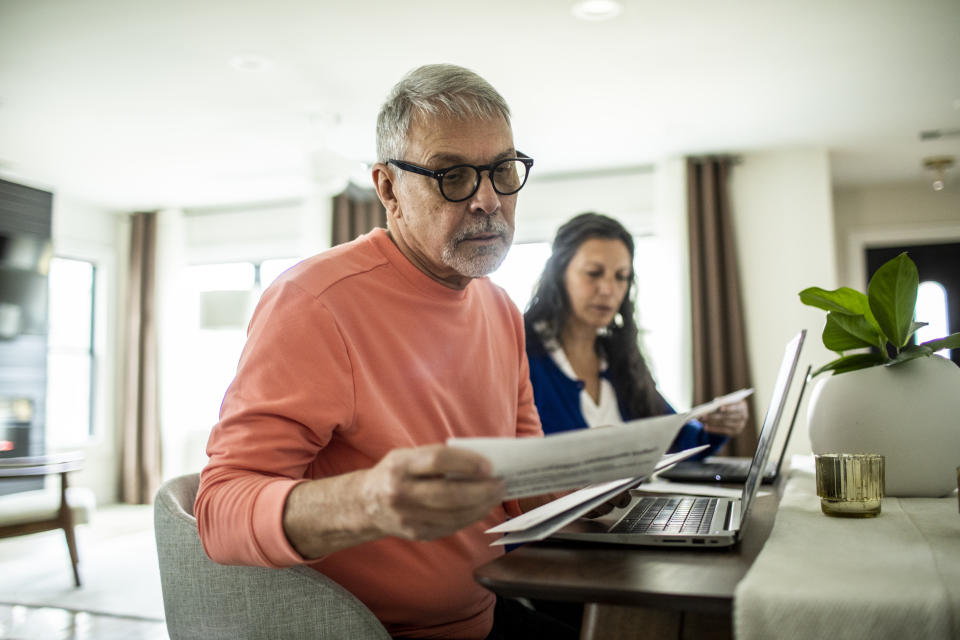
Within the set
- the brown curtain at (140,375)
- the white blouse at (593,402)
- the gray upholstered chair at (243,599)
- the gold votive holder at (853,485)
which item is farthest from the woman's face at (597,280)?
the brown curtain at (140,375)

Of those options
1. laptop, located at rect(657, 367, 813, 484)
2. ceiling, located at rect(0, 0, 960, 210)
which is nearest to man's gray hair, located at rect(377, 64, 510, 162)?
laptop, located at rect(657, 367, 813, 484)

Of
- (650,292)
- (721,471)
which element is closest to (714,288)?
(650,292)

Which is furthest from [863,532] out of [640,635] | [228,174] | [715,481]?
[228,174]

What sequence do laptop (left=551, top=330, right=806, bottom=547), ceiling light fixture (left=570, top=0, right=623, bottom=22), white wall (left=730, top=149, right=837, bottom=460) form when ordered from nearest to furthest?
laptop (left=551, top=330, right=806, bottom=547) → ceiling light fixture (left=570, top=0, right=623, bottom=22) → white wall (left=730, top=149, right=837, bottom=460)

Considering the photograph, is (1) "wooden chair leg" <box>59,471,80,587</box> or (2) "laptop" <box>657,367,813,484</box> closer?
(2) "laptop" <box>657,367,813,484</box>

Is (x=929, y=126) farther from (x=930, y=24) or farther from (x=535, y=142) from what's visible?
(x=535, y=142)

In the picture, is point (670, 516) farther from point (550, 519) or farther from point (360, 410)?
point (360, 410)

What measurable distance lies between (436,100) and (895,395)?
0.92 meters

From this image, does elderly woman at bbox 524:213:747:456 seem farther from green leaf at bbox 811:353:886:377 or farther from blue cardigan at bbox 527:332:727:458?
green leaf at bbox 811:353:886:377

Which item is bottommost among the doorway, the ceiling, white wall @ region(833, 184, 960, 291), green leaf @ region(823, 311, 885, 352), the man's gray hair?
green leaf @ region(823, 311, 885, 352)

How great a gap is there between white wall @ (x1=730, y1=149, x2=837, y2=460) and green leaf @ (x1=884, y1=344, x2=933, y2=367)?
4.37 m

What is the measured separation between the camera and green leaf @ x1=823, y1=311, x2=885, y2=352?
1298 millimetres

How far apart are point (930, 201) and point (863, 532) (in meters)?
6.62

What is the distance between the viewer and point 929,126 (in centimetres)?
497
